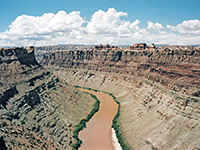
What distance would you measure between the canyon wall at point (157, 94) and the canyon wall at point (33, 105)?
21253mm

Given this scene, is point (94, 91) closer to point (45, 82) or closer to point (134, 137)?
point (45, 82)

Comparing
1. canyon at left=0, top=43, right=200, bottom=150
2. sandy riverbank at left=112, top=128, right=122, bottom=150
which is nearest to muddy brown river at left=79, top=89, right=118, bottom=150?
sandy riverbank at left=112, top=128, right=122, bottom=150

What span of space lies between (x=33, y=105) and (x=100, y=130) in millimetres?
26879

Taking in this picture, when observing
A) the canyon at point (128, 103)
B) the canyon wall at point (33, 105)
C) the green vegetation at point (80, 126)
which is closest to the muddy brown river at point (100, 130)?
the green vegetation at point (80, 126)

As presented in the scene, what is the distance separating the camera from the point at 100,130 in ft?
222

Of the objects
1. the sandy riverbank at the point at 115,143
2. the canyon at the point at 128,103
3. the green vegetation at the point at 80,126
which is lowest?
the sandy riverbank at the point at 115,143

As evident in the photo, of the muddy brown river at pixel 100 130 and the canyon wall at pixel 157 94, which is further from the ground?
the canyon wall at pixel 157 94

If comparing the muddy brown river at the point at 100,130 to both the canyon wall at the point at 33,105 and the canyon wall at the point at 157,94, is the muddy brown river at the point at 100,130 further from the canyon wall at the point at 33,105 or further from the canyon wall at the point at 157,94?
the canyon wall at the point at 157,94

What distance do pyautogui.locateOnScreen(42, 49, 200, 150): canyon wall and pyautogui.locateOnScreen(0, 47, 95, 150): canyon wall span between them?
21253 millimetres

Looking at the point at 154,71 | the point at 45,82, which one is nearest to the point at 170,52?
the point at 154,71

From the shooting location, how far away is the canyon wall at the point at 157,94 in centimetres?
5078

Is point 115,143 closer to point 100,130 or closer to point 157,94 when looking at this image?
point 100,130

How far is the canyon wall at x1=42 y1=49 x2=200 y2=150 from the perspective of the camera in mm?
50781

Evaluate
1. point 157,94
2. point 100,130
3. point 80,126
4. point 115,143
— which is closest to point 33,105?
point 80,126
